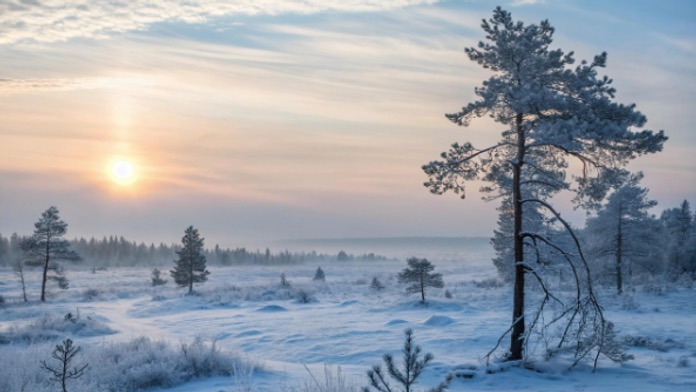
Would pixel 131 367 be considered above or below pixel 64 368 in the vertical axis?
below

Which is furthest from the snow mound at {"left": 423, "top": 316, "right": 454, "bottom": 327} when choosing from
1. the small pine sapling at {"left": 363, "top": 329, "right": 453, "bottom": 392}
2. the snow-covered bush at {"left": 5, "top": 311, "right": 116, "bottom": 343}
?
the small pine sapling at {"left": 363, "top": 329, "right": 453, "bottom": 392}

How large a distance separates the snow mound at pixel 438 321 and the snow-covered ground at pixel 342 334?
0.21 ft

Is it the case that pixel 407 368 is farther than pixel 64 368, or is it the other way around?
pixel 64 368

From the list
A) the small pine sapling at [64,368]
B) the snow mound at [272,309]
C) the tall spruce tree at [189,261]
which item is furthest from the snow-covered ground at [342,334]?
the tall spruce tree at [189,261]

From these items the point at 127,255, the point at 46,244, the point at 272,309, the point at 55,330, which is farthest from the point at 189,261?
the point at 127,255

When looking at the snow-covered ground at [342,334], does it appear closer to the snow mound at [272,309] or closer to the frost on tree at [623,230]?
the snow mound at [272,309]

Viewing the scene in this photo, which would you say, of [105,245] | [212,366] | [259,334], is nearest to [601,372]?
[212,366]

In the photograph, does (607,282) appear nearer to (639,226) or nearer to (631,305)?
(639,226)

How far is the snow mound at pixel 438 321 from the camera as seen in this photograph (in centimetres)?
2264

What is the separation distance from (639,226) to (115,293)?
42.7 metres

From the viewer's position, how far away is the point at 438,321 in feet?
75.3

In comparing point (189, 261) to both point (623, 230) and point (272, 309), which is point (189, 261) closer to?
point (272, 309)

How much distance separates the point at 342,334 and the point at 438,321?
15.8 ft

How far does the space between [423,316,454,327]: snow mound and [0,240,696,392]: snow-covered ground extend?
6cm
